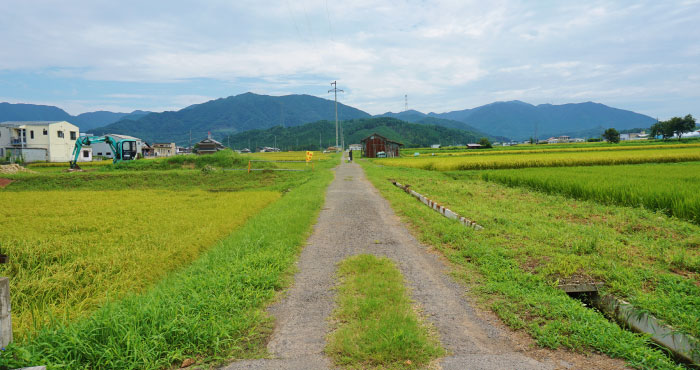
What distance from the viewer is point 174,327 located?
3.66m

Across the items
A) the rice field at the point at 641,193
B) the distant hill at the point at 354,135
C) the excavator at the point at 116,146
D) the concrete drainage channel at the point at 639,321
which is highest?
the distant hill at the point at 354,135

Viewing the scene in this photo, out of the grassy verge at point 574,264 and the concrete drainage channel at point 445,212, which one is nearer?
the grassy verge at point 574,264

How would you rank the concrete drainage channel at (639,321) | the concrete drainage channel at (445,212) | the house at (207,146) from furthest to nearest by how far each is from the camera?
the house at (207,146)
the concrete drainage channel at (445,212)
the concrete drainage channel at (639,321)

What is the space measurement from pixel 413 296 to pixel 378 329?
1220 millimetres

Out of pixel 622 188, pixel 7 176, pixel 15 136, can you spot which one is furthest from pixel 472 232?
pixel 15 136

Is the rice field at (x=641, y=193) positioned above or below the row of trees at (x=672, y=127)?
below

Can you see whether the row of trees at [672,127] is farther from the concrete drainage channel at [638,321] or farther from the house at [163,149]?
the house at [163,149]

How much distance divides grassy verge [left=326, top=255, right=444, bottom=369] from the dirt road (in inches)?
6.4

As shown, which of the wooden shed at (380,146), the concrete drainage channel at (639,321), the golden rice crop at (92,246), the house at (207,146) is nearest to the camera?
the concrete drainage channel at (639,321)

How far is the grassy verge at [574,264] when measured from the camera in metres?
3.68

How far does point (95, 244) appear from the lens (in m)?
7.34

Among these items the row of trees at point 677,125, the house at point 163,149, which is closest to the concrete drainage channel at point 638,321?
the house at point 163,149

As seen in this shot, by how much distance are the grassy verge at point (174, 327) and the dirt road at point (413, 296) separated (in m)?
0.29

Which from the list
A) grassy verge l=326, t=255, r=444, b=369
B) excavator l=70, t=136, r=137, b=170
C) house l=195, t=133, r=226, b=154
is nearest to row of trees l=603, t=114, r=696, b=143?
house l=195, t=133, r=226, b=154
